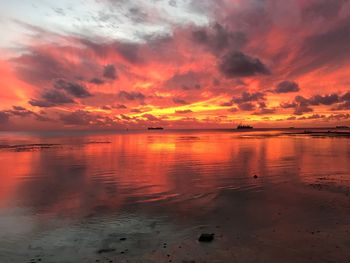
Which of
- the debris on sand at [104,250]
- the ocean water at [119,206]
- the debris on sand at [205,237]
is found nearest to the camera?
the debris on sand at [104,250]

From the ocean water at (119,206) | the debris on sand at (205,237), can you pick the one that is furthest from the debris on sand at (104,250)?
the debris on sand at (205,237)

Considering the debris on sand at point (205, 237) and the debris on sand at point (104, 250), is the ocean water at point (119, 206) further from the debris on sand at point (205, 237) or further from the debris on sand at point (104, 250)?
the debris on sand at point (205, 237)

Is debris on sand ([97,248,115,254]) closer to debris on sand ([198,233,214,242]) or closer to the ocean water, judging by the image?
the ocean water

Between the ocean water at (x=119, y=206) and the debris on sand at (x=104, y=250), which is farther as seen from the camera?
the ocean water at (x=119, y=206)

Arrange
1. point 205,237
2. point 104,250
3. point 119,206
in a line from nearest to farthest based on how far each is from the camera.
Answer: point 104,250 → point 205,237 → point 119,206

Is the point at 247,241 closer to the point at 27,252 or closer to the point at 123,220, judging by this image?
the point at 123,220

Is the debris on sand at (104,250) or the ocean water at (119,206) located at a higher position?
the ocean water at (119,206)

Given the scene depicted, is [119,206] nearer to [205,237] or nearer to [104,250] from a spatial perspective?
[104,250]

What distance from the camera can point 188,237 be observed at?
1381cm

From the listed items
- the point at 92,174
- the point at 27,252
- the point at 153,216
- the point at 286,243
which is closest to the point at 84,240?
the point at 27,252

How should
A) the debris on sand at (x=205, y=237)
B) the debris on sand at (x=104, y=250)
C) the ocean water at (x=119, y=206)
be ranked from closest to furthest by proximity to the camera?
1. the debris on sand at (x=104, y=250)
2. the ocean water at (x=119, y=206)
3. the debris on sand at (x=205, y=237)

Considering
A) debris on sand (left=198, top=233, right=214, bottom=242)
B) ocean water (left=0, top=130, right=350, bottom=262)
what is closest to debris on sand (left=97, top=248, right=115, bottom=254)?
ocean water (left=0, top=130, right=350, bottom=262)

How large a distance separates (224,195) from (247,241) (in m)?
9.10

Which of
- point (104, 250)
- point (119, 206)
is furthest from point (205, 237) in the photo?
point (119, 206)
